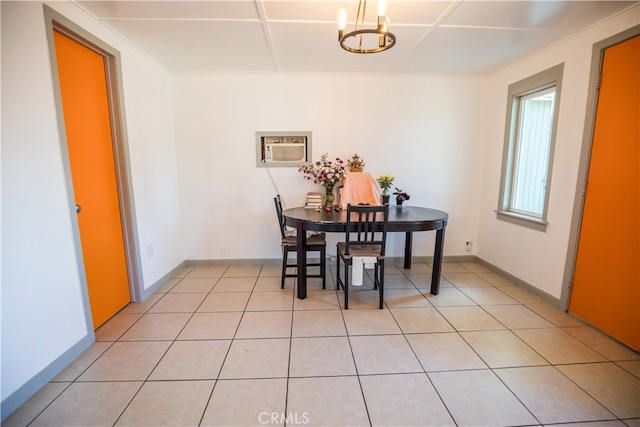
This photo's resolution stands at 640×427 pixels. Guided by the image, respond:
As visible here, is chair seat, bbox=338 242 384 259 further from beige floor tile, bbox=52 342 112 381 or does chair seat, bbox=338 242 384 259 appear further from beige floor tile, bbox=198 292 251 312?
beige floor tile, bbox=52 342 112 381

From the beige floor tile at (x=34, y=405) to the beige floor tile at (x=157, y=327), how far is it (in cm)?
48

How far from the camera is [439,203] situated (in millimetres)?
3664

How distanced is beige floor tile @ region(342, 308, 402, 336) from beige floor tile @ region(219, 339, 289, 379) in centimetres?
57

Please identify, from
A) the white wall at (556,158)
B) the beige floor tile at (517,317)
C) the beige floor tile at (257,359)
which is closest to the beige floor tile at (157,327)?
the beige floor tile at (257,359)

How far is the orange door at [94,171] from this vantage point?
1.99 m

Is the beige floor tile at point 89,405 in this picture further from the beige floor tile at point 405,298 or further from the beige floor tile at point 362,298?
the beige floor tile at point 405,298

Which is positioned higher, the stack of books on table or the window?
the window

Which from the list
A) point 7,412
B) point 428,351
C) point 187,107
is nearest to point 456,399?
point 428,351

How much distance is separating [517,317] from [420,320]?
0.86 metres

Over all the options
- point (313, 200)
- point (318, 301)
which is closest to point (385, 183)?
point (313, 200)

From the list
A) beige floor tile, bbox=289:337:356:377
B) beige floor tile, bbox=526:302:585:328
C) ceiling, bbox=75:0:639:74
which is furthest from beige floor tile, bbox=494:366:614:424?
ceiling, bbox=75:0:639:74

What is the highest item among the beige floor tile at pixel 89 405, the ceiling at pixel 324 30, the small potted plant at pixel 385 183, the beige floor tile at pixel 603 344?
the ceiling at pixel 324 30

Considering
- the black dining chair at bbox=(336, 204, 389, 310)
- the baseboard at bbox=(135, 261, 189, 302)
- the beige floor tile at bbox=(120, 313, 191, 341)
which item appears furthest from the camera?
the baseboard at bbox=(135, 261, 189, 302)

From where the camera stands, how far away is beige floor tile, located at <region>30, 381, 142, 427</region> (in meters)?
1.42
